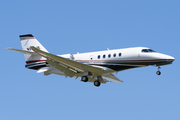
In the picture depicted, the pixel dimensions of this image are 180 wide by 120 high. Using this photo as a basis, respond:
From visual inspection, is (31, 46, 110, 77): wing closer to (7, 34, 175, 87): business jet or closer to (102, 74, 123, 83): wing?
(7, 34, 175, 87): business jet

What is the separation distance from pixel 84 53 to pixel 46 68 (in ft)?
16.5

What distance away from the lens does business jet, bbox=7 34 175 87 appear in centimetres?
2895

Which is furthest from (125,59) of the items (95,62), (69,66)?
(69,66)

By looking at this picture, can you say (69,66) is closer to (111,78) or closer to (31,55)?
(31,55)

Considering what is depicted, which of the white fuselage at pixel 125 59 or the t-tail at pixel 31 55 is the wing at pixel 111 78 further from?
the t-tail at pixel 31 55

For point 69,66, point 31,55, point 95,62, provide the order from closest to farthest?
point 69,66
point 95,62
point 31,55

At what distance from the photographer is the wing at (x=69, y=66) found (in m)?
29.5

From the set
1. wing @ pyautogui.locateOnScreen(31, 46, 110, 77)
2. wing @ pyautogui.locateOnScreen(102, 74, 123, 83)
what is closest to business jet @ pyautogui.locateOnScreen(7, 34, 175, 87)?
wing @ pyautogui.locateOnScreen(31, 46, 110, 77)

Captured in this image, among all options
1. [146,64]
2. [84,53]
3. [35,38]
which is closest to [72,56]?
[84,53]

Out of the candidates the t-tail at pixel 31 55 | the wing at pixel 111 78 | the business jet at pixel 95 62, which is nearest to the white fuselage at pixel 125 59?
the business jet at pixel 95 62

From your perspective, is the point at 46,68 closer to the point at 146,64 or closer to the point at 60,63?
the point at 60,63

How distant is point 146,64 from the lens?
95.6ft

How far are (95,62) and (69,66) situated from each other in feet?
9.88

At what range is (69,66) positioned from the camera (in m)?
31.0
